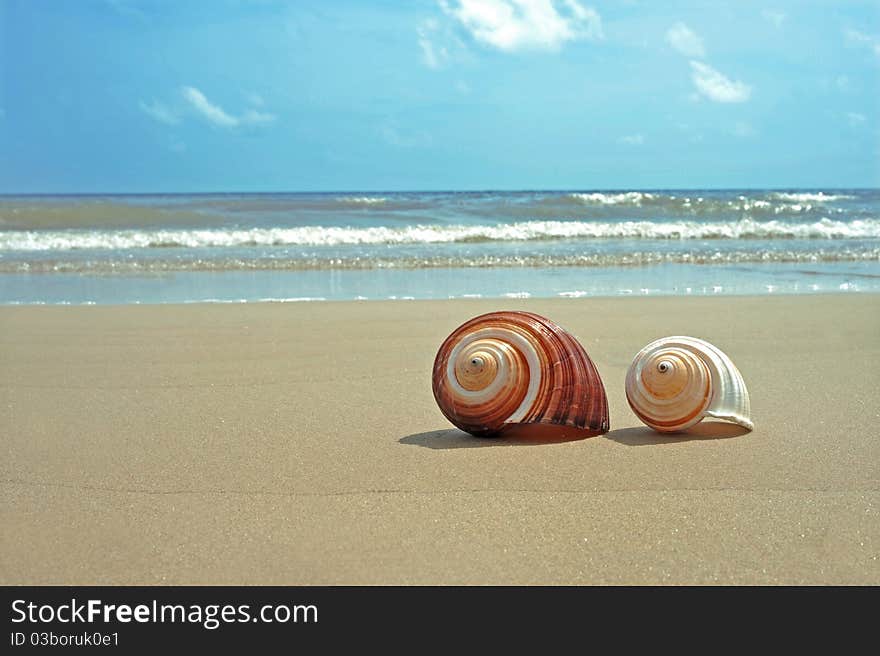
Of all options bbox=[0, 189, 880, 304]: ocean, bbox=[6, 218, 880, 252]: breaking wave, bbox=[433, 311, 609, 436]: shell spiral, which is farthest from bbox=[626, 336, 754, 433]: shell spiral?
bbox=[6, 218, 880, 252]: breaking wave

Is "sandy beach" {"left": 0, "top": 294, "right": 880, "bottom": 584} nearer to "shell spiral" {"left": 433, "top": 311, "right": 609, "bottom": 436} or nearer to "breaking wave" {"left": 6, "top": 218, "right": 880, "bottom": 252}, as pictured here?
"shell spiral" {"left": 433, "top": 311, "right": 609, "bottom": 436}

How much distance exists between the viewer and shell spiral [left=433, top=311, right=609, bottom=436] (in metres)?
3.68

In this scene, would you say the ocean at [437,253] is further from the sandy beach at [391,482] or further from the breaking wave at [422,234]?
the sandy beach at [391,482]

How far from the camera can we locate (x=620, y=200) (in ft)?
97.6

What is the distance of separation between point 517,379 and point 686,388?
635 millimetres

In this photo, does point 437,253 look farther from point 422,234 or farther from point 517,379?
point 517,379

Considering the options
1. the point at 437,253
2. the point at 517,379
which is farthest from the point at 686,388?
the point at 437,253

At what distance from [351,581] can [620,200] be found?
92.5 feet

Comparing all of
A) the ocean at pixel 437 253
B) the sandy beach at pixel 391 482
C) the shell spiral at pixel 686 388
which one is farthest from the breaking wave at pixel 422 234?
the shell spiral at pixel 686 388

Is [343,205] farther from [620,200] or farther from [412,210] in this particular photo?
[620,200]

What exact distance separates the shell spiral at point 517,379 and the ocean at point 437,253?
5.37 meters

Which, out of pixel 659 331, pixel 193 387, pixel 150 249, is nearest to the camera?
pixel 193 387

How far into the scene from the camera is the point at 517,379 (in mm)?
3688
